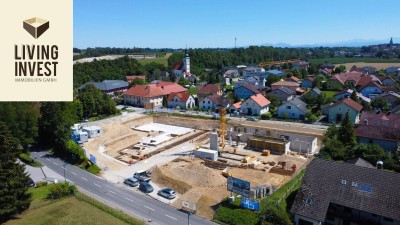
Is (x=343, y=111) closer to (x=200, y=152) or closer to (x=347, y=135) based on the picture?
(x=347, y=135)

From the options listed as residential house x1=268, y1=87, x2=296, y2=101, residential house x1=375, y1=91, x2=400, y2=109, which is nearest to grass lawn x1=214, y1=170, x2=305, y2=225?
residential house x1=268, y1=87, x2=296, y2=101

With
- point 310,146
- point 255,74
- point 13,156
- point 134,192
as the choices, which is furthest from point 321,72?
point 13,156

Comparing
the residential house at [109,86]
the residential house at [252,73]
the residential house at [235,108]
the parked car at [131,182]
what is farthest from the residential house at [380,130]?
the residential house at [252,73]

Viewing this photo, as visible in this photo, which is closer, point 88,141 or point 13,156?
point 13,156

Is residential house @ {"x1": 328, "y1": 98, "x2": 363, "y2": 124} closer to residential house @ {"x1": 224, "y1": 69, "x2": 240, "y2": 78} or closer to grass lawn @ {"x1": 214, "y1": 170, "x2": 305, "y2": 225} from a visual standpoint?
grass lawn @ {"x1": 214, "y1": 170, "x2": 305, "y2": 225}

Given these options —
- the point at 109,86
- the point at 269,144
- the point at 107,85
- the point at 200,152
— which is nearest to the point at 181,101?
the point at 109,86

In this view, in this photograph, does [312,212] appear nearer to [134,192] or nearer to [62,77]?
[134,192]

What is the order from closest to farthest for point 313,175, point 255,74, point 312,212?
point 312,212 < point 313,175 < point 255,74
